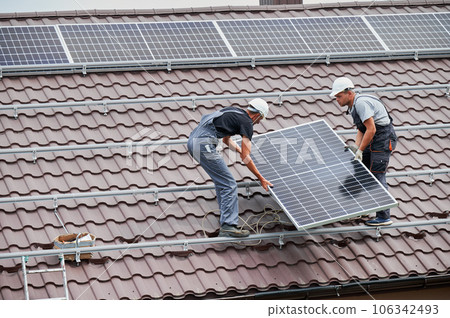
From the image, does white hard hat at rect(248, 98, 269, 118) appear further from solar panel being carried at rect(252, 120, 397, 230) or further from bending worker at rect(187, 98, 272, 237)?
solar panel being carried at rect(252, 120, 397, 230)

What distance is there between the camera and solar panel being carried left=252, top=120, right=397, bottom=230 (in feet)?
29.8

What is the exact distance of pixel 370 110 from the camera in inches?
373

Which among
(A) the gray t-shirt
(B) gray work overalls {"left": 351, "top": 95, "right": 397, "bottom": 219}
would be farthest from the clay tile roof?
(A) the gray t-shirt

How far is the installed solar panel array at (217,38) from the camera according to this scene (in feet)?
39.3

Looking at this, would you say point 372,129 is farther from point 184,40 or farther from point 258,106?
point 184,40

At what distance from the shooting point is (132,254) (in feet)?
29.1

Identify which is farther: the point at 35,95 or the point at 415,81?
the point at 415,81

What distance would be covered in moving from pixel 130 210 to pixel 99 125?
1.70 metres

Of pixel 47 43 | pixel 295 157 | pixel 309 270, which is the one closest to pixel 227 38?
pixel 47 43

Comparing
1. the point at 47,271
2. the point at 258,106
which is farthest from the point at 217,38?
the point at 47,271

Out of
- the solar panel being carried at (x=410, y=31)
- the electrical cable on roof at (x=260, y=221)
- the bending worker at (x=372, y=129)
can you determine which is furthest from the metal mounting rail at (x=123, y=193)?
the solar panel being carried at (x=410, y=31)

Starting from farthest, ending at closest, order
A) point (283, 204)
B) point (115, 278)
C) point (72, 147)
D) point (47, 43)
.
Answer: point (47, 43) < point (72, 147) < point (283, 204) < point (115, 278)

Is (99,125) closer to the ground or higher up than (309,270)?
higher up

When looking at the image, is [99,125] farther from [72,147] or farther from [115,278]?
[115,278]
